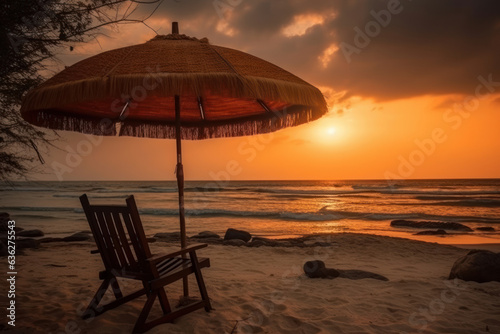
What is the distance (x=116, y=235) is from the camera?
3139mm

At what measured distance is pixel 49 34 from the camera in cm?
395

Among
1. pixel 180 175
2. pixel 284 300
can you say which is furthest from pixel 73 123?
pixel 284 300

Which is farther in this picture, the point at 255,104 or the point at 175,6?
the point at 255,104

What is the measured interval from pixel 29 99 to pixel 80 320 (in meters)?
2.08

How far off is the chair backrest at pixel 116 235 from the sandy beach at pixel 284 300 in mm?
593

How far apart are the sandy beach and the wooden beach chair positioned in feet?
0.41

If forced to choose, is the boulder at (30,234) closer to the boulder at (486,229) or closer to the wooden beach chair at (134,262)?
the wooden beach chair at (134,262)

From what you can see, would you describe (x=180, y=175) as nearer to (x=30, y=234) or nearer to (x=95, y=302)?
(x=95, y=302)

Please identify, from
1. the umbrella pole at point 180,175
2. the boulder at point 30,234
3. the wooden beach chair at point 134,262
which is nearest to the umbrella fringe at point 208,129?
the umbrella pole at point 180,175

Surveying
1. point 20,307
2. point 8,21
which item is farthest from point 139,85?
point 20,307

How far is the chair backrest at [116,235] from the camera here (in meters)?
2.87

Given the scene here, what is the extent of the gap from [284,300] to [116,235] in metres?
2.17

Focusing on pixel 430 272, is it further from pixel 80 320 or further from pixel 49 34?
pixel 49 34

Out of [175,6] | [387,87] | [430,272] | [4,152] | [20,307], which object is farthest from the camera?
[387,87]
